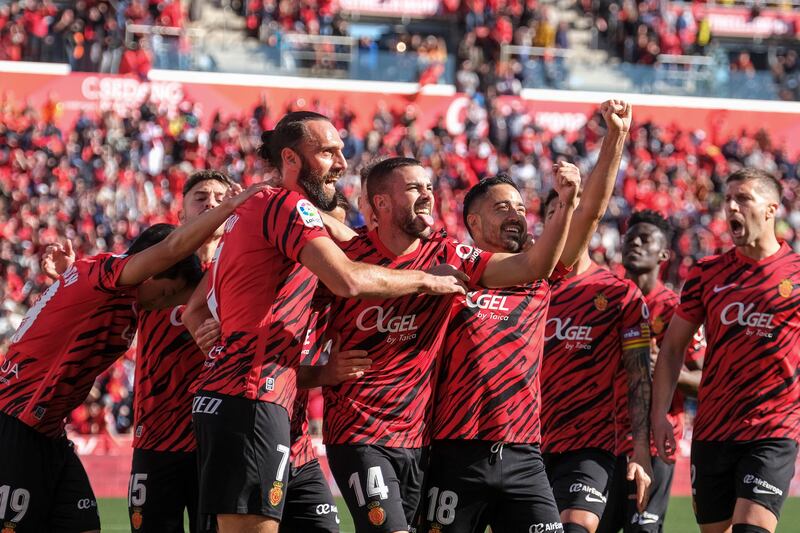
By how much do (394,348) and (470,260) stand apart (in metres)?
0.59

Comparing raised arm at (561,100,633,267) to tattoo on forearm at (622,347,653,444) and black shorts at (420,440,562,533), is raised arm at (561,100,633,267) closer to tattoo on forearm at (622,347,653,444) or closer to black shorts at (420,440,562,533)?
black shorts at (420,440,562,533)

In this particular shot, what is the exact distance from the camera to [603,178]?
5.70 m

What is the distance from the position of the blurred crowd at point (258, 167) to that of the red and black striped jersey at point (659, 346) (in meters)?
10.7

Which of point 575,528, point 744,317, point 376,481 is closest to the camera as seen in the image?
point 376,481

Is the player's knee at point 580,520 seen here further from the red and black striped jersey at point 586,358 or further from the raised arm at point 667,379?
the raised arm at point 667,379

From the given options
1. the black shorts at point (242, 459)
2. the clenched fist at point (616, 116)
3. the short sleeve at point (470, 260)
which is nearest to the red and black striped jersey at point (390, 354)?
the short sleeve at point (470, 260)

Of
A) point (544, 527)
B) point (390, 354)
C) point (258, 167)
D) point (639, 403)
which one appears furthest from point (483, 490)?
point (258, 167)

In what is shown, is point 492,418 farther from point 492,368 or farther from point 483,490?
point 483,490

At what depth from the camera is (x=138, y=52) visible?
25.2 metres

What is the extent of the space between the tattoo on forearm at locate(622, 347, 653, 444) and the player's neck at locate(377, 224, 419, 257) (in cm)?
194

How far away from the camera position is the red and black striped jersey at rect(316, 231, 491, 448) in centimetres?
595

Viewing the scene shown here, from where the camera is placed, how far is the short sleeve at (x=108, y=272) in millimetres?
6406

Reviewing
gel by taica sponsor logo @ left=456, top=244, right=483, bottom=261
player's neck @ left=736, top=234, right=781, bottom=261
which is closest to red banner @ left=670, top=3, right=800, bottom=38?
player's neck @ left=736, top=234, right=781, bottom=261

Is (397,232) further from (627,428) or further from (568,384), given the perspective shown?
(627,428)
